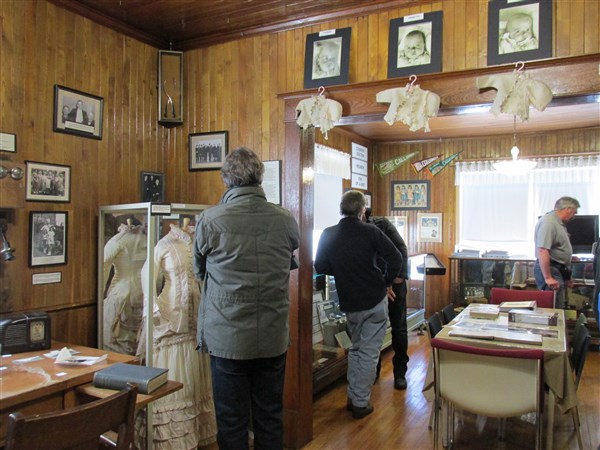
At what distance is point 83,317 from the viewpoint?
2.89 meters

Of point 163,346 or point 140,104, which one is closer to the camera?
point 163,346

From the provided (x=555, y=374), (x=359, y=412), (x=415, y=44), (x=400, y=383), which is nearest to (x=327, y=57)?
(x=415, y=44)

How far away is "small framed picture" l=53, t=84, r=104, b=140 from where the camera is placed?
2.76m

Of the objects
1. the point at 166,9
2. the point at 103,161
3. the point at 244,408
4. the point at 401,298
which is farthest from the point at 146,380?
the point at 401,298

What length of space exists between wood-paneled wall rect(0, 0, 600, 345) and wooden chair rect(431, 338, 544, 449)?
1426mm

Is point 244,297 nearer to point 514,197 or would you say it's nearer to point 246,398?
point 246,398

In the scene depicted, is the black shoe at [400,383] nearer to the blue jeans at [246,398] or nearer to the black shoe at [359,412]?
the black shoe at [359,412]

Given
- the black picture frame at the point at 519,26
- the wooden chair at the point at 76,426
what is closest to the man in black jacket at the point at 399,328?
the black picture frame at the point at 519,26

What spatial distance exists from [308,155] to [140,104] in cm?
119

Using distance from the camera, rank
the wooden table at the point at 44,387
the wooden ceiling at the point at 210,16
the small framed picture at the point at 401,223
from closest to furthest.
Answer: the wooden table at the point at 44,387, the wooden ceiling at the point at 210,16, the small framed picture at the point at 401,223

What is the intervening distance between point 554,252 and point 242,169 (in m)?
3.35

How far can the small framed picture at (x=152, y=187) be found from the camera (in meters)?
3.29

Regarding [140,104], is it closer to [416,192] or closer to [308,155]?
[308,155]

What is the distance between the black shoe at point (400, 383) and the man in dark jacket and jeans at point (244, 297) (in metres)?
2.05
